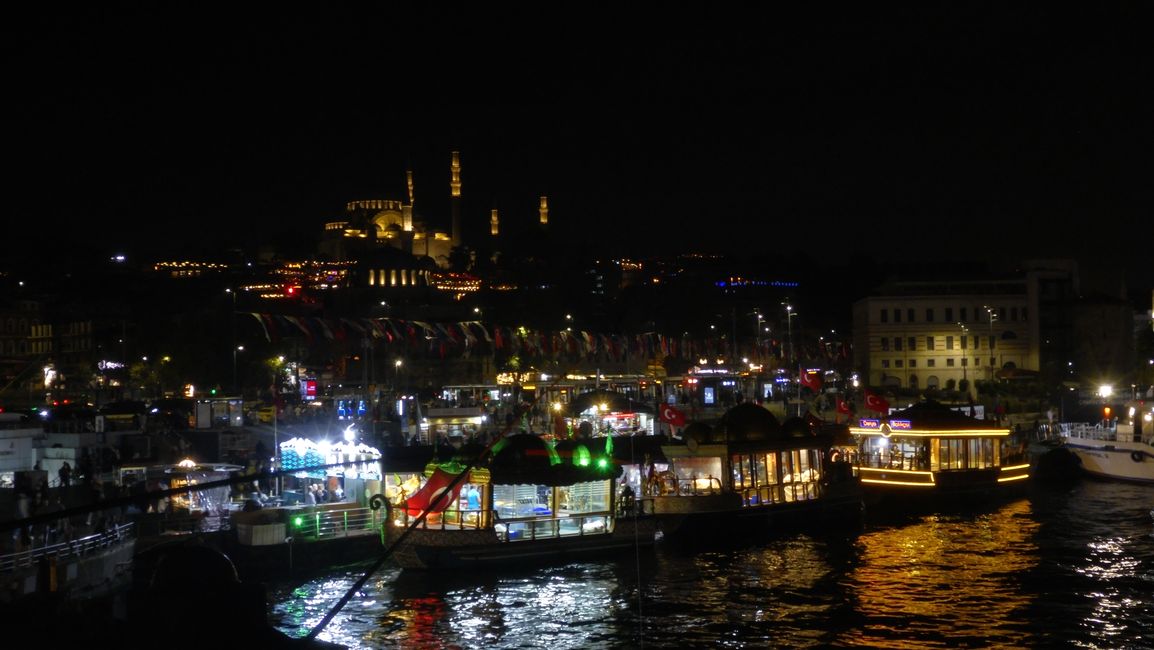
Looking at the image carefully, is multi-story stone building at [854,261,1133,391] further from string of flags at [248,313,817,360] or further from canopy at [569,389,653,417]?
canopy at [569,389,653,417]

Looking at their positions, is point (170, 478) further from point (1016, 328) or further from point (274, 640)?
point (1016, 328)

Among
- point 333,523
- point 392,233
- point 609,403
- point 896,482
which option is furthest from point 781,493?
point 392,233

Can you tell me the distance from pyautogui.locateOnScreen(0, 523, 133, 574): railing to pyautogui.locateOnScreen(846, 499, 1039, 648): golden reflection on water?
12.0 m

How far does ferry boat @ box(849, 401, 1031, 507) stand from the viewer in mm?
29859

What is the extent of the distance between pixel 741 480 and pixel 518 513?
6.09 m

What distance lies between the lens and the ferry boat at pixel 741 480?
2408 centimetres

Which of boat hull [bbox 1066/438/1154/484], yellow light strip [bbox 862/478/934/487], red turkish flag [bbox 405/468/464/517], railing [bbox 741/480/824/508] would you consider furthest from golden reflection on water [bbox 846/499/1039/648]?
boat hull [bbox 1066/438/1154/484]

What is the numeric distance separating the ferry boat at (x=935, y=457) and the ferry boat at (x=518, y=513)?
10.5m

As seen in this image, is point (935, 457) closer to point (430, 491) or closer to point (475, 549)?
point (475, 549)

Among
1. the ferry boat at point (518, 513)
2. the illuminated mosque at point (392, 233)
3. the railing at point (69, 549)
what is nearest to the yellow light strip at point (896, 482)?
the ferry boat at point (518, 513)

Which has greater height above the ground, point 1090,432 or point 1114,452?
point 1090,432

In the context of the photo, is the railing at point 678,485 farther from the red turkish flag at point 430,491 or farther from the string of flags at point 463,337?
the string of flags at point 463,337

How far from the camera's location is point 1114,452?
34.2m

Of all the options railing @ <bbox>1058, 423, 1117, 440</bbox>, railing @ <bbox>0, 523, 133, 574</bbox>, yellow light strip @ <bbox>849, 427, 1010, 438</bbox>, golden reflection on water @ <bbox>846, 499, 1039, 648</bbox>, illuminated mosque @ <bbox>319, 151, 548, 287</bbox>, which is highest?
illuminated mosque @ <bbox>319, 151, 548, 287</bbox>
